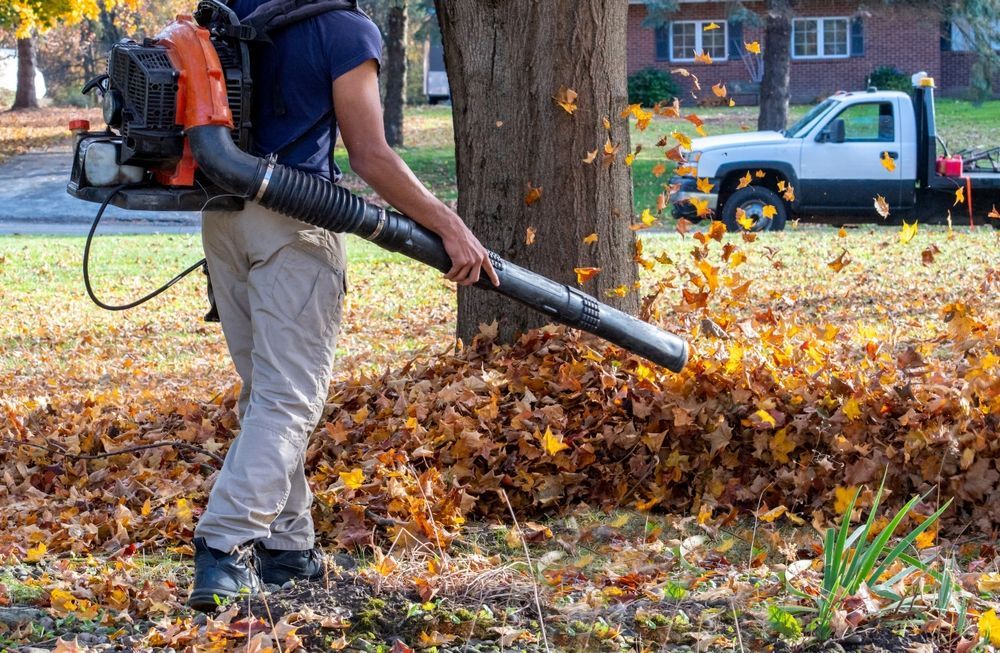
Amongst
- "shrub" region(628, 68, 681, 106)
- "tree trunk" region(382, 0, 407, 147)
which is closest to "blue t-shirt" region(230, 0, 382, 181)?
"tree trunk" region(382, 0, 407, 147)

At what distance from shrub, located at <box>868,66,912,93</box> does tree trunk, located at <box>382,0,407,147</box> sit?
51.6 feet

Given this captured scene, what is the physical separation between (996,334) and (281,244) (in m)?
3.42

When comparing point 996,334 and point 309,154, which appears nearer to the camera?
point 309,154

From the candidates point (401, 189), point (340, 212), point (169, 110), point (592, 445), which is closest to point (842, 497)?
point (592, 445)

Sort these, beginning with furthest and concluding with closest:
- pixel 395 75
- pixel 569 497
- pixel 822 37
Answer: pixel 822 37
pixel 395 75
pixel 569 497

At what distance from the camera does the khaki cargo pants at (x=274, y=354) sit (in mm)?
3477

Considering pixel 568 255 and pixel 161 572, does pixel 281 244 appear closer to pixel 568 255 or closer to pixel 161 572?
pixel 161 572

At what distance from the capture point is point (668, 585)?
3.41 meters

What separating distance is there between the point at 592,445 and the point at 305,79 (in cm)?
203

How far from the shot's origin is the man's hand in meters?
3.70

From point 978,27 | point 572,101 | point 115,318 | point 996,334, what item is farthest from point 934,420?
point 978,27

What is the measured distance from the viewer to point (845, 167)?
17.2m

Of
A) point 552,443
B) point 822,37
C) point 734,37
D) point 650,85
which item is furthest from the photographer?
point 734,37

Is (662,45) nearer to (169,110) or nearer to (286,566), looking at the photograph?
(286,566)
